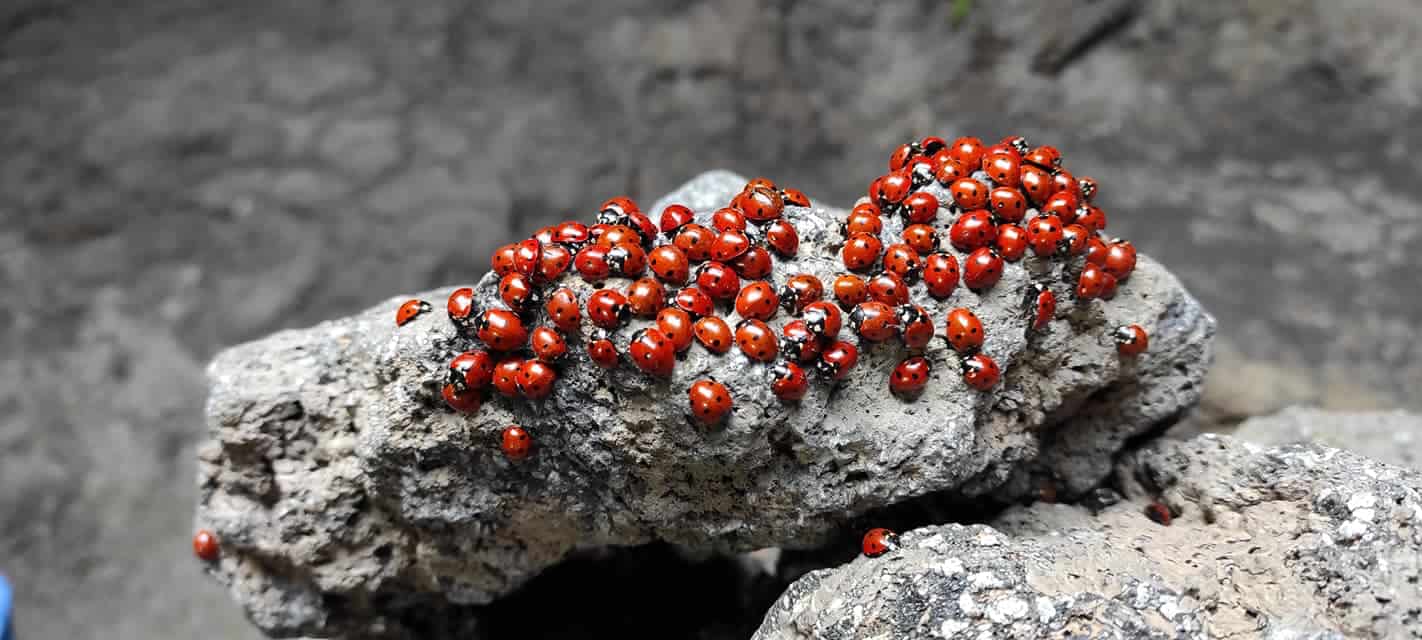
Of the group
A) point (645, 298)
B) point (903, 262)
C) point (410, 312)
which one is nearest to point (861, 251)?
point (903, 262)

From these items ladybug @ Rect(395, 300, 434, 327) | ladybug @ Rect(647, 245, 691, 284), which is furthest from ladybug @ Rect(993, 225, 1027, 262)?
ladybug @ Rect(395, 300, 434, 327)

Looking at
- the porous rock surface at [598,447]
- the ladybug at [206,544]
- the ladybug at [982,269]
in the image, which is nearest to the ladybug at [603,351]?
the porous rock surface at [598,447]

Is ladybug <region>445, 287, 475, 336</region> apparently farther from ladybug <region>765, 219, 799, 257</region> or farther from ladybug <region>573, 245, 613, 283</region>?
ladybug <region>765, 219, 799, 257</region>

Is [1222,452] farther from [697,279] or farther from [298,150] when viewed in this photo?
[298,150]

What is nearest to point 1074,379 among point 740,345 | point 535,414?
point 740,345

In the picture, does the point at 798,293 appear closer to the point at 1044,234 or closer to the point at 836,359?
the point at 836,359

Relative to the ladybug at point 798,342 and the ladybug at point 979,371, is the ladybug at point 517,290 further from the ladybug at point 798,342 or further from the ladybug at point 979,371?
the ladybug at point 979,371
